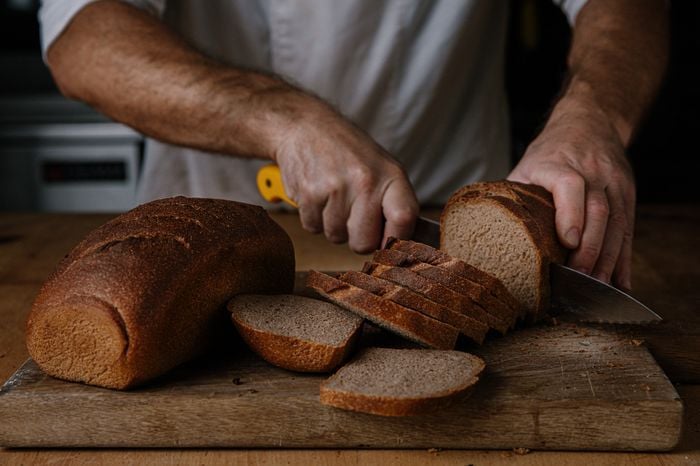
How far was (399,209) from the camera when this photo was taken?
6.68 feet

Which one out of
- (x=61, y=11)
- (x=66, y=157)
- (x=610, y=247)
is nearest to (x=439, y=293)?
(x=610, y=247)

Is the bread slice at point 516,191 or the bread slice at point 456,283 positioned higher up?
the bread slice at point 516,191

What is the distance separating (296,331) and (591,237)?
2.46 ft

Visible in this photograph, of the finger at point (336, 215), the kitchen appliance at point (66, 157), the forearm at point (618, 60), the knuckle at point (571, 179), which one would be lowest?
the kitchen appliance at point (66, 157)

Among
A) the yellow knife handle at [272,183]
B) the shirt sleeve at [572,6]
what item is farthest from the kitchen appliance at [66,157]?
the shirt sleeve at [572,6]

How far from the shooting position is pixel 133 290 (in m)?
1.56

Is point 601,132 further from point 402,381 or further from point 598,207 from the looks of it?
point 402,381

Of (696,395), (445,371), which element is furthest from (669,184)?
(445,371)

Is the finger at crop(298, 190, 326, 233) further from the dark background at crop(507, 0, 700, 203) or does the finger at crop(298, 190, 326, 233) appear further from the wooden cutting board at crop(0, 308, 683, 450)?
the dark background at crop(507, 0, 700, 203)

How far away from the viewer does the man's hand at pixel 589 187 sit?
1955mm

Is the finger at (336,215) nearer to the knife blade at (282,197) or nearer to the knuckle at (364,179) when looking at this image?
the knuckle at (364,179)

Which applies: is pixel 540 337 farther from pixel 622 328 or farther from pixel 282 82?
pixel 282 82

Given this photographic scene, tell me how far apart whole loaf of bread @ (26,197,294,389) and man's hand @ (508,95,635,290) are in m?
0.75

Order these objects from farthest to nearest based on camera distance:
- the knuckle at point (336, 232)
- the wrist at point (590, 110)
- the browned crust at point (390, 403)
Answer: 1. the wrist at point (590, 110)
2. the knuckle at point (336, 232)
3. the browned crust at point (390, 403)
